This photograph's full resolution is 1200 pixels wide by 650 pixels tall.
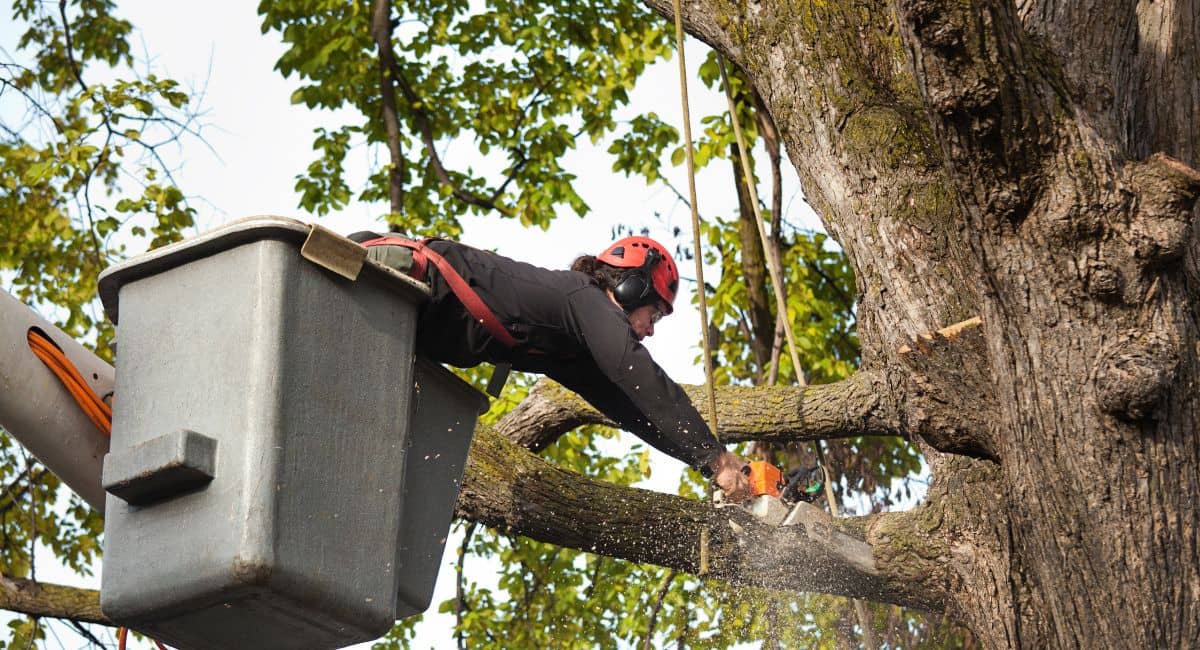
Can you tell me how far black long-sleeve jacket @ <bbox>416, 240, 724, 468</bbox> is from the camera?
374cm

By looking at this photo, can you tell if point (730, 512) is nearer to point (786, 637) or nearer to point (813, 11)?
Result: point (813, 11)

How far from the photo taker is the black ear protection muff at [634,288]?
4.12 metres

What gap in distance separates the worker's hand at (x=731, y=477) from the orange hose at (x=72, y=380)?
1524 mm

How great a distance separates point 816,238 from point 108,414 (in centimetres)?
636

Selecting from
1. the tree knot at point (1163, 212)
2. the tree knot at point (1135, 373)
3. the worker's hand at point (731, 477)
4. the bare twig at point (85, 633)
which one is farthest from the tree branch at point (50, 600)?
the tree knot at point (1163, 212)

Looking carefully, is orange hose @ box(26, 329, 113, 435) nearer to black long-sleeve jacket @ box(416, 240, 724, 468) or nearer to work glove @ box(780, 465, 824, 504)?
black long-sleeve jacket @ box(416, 240, 724, 468)

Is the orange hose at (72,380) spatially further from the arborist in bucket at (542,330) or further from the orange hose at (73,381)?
the arborist in bucket at (542,330)

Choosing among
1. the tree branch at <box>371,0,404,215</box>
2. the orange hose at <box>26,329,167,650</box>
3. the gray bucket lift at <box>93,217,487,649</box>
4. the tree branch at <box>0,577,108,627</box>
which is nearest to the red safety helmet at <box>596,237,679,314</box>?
the gray bucket lift at <box>93,217,487,649</box>

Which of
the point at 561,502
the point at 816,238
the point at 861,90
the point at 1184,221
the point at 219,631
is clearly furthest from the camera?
the point at 816,238

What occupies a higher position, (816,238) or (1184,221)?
(816,238)

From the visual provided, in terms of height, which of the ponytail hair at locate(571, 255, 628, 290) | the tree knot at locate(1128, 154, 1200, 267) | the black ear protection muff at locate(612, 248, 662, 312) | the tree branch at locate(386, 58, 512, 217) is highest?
the tree branch at locate(386, 58, 512, 217)

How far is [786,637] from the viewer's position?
623cm

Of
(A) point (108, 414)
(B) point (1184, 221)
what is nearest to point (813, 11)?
(B) point (1184, 221)

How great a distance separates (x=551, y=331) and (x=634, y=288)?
1.27ft
